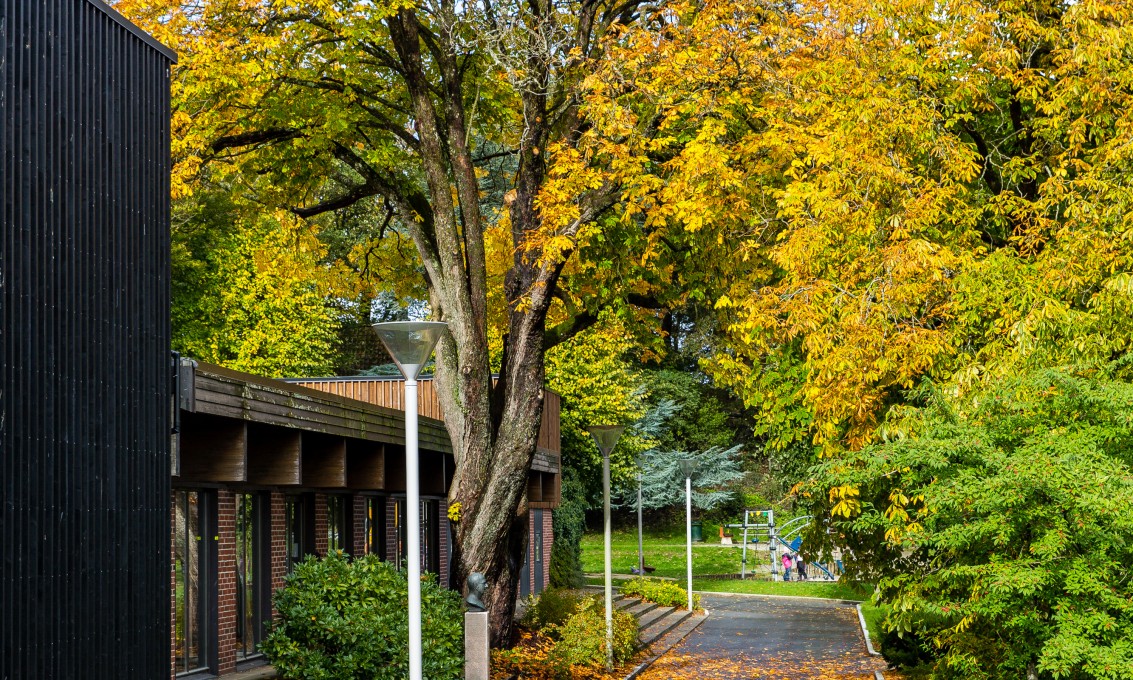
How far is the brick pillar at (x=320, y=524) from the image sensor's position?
64.7 ft

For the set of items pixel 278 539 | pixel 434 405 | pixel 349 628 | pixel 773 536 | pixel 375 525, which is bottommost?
pixel 773 536

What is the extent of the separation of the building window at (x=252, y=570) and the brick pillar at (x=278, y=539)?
0.13m

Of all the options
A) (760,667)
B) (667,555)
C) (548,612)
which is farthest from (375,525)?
(667,555)

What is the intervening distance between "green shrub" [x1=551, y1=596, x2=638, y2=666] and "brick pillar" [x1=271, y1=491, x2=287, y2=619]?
4.07 m

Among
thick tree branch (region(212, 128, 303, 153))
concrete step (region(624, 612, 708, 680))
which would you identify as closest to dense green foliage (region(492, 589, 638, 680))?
concrete step (region(624, 612, 708, 680))

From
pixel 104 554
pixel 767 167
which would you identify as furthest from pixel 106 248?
pixel 767 167

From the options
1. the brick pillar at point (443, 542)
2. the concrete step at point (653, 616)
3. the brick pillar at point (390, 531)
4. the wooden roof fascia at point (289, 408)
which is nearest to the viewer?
the wooden roof fascia at point (289, 408)

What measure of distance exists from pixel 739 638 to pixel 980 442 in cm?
1543

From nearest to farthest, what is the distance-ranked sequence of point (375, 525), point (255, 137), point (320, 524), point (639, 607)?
point (255, 137) < point (320, 524) < point (375, 525) < point (639, 607)

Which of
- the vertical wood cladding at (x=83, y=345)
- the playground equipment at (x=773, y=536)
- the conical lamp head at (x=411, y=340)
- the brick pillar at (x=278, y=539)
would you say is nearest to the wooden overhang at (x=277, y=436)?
the brick pillar at (x=278, y=539)

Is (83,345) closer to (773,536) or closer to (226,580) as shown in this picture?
(226,580)

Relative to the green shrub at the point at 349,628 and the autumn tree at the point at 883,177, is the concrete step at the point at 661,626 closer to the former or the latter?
the autumn tree at the point at 883,177

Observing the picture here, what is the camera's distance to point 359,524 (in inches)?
851

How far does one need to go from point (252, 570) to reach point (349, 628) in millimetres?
4260
